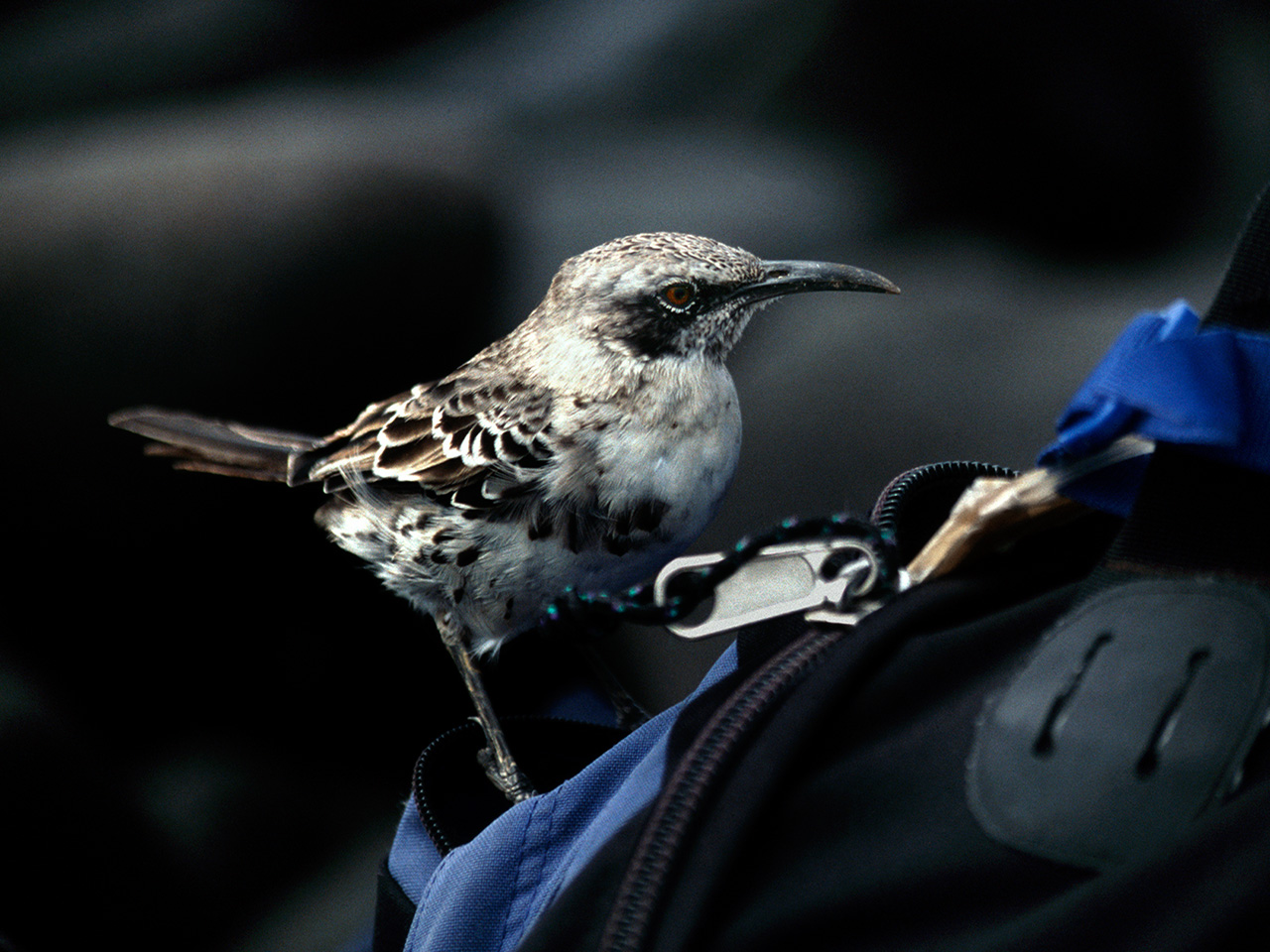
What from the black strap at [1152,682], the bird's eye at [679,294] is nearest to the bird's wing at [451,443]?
the bird's eye at [679,294]

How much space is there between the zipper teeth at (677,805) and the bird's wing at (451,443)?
362mm

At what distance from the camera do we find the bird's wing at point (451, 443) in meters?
0.85

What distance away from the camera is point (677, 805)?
477mm

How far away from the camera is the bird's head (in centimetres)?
84

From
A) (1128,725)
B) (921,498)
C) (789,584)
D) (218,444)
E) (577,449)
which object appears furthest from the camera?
(218,444)

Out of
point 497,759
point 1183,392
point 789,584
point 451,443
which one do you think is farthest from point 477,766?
point 1183,392

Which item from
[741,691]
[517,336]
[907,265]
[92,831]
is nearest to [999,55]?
[907,265]

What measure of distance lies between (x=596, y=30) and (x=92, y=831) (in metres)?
1.04

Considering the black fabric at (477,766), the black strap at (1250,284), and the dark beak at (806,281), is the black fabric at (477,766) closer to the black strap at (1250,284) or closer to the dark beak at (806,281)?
the dark beak at (806,281)

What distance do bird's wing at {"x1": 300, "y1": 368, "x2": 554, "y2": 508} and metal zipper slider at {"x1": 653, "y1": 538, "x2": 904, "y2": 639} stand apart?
27cm

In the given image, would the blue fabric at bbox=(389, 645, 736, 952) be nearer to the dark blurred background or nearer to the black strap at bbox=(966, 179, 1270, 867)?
the black strap at bbox=(966, 179, 1270, 867)

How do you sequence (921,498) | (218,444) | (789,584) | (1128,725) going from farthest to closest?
(218,444)
(921,498)
(789,584)
(1128,725)

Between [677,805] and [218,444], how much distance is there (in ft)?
2.41

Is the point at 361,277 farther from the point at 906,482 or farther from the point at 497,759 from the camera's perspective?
the point at 906,482
